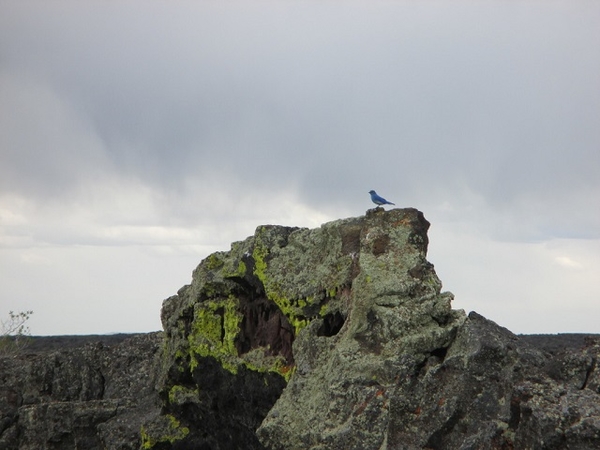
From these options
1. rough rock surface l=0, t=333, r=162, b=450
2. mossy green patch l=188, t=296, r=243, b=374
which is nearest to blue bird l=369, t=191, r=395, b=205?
mossy green patch l=188, t=296, r=243, b=374

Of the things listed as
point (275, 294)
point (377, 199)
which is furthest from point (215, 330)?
point (377, 199)

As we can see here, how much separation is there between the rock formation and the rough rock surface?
0.03m

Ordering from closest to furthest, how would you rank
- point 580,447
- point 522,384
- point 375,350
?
point 580,447 < point 522,384 < point 375,350

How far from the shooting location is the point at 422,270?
12023 mm

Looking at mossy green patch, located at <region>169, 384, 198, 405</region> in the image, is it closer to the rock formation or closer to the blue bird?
the rock formation

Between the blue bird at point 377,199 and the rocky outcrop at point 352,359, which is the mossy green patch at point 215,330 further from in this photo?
the blue bird at point 377,199

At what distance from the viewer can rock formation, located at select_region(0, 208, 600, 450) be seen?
388 inches

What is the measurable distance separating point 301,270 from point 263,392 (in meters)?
1.88

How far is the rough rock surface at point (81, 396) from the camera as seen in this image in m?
16.1

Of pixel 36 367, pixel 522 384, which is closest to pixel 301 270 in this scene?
pixel 522 384

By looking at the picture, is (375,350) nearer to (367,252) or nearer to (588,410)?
(367,252)

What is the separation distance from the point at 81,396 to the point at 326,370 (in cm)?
771

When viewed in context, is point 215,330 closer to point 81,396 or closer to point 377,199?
point 377,199

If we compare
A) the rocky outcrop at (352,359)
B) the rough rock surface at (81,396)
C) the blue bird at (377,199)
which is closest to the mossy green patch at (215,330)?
the rocky outcrop at (352,359)
